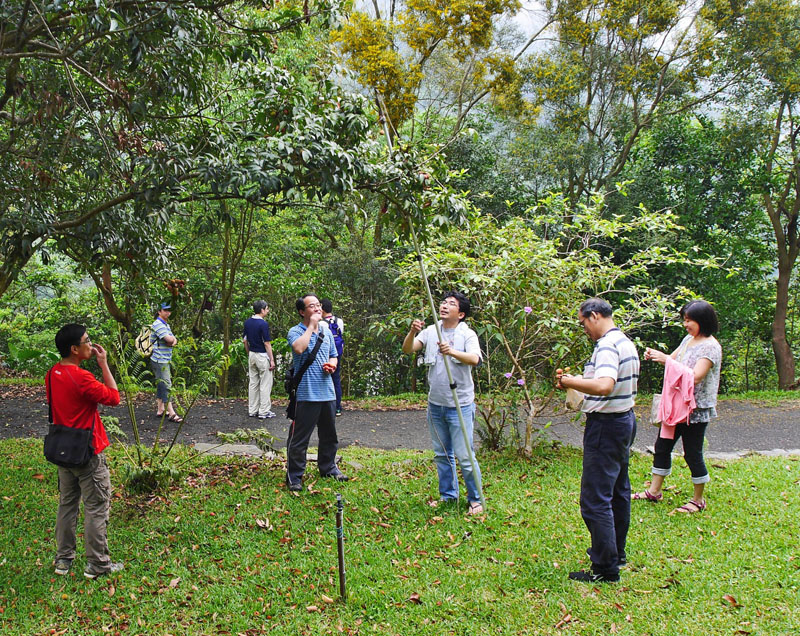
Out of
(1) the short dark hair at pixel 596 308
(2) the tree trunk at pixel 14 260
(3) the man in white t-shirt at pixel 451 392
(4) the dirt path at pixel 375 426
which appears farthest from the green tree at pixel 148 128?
(4) the dirt path at pixel 375 426

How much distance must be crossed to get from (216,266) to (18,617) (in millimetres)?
11142

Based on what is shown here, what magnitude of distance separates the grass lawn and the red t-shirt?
1.14 meters

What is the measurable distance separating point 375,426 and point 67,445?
628 cm

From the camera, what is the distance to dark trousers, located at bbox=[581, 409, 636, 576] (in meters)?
3.78

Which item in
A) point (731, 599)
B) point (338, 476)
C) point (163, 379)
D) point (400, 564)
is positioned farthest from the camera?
point (163, 379)

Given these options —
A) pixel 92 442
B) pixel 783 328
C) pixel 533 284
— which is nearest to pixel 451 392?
pixel 533 284

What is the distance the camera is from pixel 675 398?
509 centimetres

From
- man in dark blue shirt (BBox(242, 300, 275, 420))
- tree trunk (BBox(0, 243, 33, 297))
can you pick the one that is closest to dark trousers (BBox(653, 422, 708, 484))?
tree trunk (BBox(0, 243, 33, 297))

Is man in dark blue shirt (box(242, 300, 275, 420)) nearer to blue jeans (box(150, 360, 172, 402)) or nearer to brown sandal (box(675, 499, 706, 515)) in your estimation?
blue jeans (box(150, 360, 172, 402))

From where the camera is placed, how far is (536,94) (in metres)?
14.6

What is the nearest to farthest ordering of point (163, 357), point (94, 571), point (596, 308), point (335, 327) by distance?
point (596, 308), point (94, 571), point (163, 357), point (335, 327)

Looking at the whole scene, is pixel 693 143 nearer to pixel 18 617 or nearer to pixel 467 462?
pixel 467 462

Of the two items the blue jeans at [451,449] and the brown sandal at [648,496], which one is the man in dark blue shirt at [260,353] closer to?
the blue jeans at [451,449]

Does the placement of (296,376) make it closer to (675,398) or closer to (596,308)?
(596,308)
